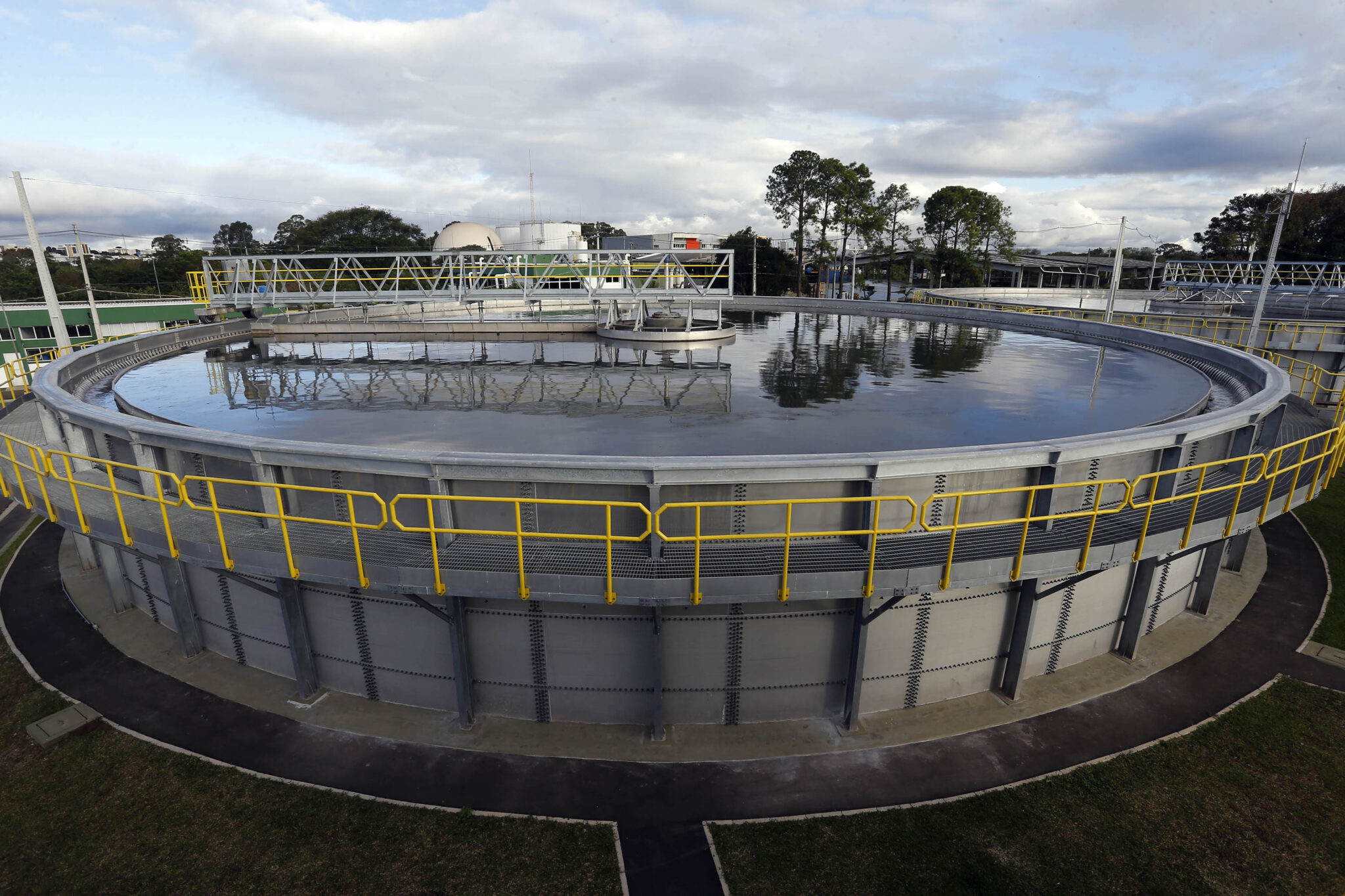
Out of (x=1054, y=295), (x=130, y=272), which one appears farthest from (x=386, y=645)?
(x=130, y=272)

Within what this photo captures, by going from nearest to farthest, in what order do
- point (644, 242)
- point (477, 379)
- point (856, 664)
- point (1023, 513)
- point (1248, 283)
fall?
point (856, 664), point (1023, 513), point (477, 379), point (644, 242), point (1248, 283)

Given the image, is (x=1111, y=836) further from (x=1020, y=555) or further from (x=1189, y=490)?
(x=1189, y=490)

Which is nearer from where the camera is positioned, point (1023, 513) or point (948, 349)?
point (1023, 513)

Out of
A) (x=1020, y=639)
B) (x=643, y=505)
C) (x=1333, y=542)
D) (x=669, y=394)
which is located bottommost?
(x=1333, y=542)

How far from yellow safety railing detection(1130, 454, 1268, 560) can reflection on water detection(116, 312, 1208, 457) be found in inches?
50.5

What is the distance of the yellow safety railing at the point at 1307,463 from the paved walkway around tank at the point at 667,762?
9.95ft

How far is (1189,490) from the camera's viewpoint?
11.0 m

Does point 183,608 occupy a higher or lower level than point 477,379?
lower

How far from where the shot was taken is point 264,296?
23375 millimetres

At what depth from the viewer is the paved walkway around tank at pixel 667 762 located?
812cm

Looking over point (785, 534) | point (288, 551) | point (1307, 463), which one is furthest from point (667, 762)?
point (1307, 463)

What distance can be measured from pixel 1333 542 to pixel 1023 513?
12.4 metres

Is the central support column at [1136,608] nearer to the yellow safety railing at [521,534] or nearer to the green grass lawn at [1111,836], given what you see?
the green grass lawn at [1111,836]

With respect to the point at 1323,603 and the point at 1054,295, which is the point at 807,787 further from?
the point at 1054,295
